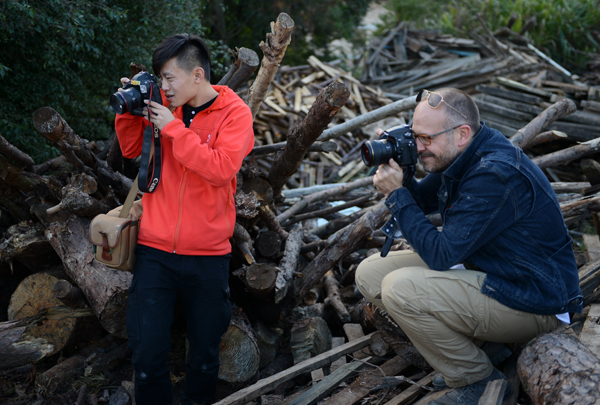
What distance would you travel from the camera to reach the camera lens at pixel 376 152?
257 cm

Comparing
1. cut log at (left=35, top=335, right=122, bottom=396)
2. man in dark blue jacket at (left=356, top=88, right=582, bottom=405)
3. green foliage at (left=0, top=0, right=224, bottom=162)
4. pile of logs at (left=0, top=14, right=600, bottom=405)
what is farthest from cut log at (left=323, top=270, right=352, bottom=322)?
green foliage at (left=0, top=0, right=224, bottom=162)

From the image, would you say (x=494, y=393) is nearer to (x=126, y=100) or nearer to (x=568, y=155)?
(x=126, y=100)

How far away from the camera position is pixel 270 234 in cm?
396

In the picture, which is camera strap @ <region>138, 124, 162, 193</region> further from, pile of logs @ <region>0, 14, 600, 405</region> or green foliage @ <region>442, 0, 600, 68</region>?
green foliage @ <region>442, 0, 600, 68</region>

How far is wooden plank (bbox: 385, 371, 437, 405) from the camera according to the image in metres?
2.67

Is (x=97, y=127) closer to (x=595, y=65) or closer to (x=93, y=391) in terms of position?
(x=93, y=391)

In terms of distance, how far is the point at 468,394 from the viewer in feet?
8.27

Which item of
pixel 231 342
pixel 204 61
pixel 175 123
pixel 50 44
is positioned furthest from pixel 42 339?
pixel 50 44

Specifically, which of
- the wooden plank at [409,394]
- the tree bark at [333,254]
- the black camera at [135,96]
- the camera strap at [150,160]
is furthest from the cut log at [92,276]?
the wooden plank at [409,394]

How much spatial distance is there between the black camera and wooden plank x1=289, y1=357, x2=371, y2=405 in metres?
1.96

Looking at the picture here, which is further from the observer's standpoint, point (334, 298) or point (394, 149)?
point (334, 298)

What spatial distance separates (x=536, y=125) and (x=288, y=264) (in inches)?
138

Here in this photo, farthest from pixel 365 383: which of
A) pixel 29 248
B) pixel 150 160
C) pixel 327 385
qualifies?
pixel 29 248

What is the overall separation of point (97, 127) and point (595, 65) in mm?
11624
